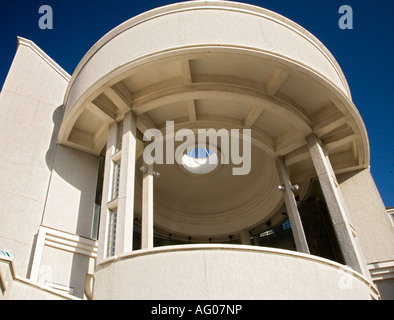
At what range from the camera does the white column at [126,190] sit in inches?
294

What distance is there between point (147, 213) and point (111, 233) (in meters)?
1.22

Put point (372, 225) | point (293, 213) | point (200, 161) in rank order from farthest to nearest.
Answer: point (200, 161), point (372, 225), point (293, 213)

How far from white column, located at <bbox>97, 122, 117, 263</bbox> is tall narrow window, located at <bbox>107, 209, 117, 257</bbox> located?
0.11 m

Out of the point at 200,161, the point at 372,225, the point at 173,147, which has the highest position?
the point at 200,161

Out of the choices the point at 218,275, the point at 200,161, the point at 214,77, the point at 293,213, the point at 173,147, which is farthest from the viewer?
the point at 200,161

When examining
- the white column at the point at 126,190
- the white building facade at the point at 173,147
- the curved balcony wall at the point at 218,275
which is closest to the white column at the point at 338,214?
the white building facade at the point at 173,147

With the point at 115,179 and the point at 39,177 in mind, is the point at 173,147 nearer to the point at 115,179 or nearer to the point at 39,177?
the point at 115,179

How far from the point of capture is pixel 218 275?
6203mm

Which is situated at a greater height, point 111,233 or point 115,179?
point 115,179

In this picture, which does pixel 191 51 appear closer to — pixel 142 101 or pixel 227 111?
pixel 142 101

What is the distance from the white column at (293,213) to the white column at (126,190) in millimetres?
5082

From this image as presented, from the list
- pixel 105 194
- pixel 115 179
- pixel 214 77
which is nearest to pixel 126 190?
pixel 105 194
